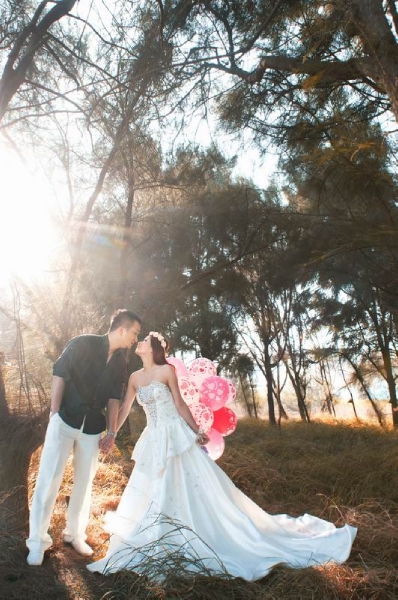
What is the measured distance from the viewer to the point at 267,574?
Answer: 9.73 feet

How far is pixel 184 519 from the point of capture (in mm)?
3291

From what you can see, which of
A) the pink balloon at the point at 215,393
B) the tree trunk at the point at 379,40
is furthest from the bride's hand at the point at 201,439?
the tree trunk at the point at 379,40

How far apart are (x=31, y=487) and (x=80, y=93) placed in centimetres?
317

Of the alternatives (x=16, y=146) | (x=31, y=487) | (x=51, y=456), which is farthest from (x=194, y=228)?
(x=51, y=456)

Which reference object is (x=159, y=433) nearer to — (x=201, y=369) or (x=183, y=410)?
(x=183, y=410)

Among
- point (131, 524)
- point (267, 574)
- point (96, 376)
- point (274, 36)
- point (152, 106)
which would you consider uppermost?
point (274, 36)

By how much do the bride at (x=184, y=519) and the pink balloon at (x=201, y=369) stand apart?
0.47 m

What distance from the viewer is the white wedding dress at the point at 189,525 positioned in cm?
301

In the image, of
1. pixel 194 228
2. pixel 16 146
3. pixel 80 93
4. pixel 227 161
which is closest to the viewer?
pixel 80 93

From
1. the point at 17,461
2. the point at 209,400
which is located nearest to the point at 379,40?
the point at 209,400

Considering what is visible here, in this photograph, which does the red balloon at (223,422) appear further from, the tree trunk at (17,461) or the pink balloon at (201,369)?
the tree trunk at (17,461)

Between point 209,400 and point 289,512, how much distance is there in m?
1.39

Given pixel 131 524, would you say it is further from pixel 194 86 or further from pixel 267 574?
pixel 194 86

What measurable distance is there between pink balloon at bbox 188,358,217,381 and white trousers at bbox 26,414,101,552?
2.93 feet
